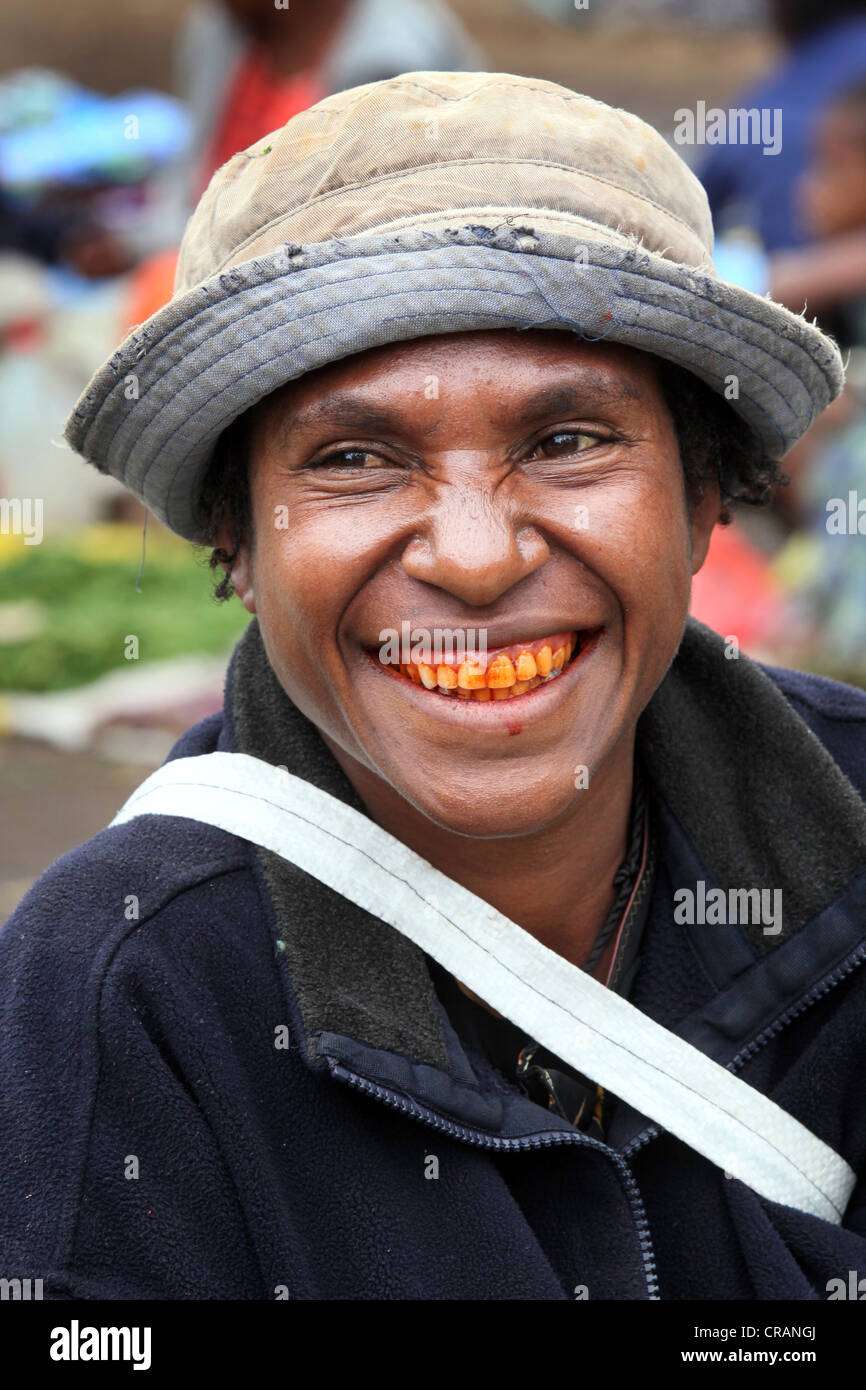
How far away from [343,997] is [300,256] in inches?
35.2

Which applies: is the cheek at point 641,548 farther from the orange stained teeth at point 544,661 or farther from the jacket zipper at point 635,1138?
the jacket zipper at point 635,1138

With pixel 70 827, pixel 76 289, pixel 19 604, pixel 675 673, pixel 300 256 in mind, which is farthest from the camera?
pixel 76 289

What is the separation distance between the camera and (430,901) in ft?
7.04

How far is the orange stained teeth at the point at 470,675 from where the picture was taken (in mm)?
1986

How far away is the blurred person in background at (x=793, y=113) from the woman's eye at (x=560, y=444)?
503 cm

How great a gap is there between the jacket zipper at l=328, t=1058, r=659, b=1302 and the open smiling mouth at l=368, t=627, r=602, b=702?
48 cm

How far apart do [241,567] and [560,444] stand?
1.80ft

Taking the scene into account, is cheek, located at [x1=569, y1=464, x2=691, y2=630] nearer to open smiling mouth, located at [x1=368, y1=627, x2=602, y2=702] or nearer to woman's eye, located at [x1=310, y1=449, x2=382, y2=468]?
open smiling mouth, located at [x1=368, y1=627, x2=602, y2=702]

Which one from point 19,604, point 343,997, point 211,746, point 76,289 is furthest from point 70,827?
point 76,289

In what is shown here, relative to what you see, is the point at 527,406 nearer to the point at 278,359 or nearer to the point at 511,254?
the point at 511,254

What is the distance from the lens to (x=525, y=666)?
2008 mm

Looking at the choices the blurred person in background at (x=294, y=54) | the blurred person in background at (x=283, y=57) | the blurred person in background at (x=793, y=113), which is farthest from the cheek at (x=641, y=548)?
the blurred person in background at (x=294, y=54)

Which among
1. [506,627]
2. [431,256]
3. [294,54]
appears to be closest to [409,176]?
[431,256]
